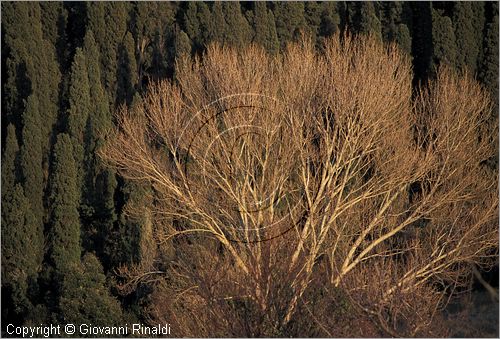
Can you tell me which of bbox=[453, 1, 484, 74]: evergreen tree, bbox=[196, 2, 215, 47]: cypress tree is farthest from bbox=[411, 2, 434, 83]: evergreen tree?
bbox=[196, 2, 215, 47]: cypress tree

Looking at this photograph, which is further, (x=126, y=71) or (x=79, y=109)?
(x=126, y=71)

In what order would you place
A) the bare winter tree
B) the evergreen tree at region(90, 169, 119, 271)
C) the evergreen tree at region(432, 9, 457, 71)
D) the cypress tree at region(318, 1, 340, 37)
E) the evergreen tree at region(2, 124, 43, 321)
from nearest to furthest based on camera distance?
1. the bare winter tree
2. the evergreen tree at region(2, 124, 43, 321)
3. the evergreen tree at region(90, 169, 119, 271)
4. the evergreen tree at region(432, 9, 457, 71)
5. the cypress tree at region(318, 1, 340, 37)

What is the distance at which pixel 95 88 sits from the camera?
2009 centimetres

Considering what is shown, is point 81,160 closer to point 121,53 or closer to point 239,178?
point 121,53

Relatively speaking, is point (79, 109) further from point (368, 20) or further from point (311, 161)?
point (368, 20)

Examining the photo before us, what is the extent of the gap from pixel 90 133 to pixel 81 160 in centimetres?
69

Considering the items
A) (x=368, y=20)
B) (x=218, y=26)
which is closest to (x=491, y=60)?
(x=368, y=20)

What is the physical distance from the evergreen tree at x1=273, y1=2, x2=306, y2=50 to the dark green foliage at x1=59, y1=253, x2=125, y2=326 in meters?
9.19

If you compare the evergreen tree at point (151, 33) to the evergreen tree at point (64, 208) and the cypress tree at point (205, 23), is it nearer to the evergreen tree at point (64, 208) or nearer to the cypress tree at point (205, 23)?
the cypress tree at point (205, 23)

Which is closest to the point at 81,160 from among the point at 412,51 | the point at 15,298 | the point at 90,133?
the point at 90,133

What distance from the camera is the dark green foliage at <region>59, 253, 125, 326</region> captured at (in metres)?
15.3

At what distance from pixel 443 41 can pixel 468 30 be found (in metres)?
0.78

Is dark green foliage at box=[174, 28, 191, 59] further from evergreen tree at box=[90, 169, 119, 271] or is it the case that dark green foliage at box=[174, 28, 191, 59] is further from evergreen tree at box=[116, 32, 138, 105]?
evergreen tree at box=[90, 169, 119, 271]

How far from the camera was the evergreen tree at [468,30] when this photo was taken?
20922 millimetres
